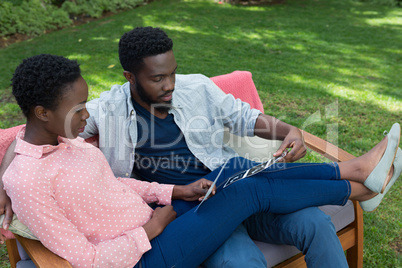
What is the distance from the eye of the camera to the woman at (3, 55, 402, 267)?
1666 millimetres

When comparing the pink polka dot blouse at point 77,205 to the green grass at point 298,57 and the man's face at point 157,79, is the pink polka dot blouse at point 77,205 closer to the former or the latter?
the man's face at point 157,79

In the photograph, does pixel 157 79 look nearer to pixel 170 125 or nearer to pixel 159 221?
pixel 170 125

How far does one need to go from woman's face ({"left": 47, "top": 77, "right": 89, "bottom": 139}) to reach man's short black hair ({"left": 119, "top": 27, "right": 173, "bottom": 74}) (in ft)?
1.82

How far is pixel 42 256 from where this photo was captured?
169cm

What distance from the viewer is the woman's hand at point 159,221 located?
6.34 ft

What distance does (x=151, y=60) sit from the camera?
227 cm

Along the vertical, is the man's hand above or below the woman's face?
below

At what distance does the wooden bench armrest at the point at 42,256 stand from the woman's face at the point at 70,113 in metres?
0.51

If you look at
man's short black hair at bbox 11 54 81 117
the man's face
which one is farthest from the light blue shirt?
man's short black hair at bbox 11 54 81 117

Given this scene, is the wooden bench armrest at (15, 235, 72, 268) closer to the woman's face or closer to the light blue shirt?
the woman's face

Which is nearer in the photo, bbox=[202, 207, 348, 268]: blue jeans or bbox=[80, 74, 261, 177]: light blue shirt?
bbox=[202, 207, 348, 268]: blue jeans

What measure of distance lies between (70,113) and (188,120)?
0.91 m

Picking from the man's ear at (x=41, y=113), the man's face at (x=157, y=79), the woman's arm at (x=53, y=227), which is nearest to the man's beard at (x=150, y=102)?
the man's face at (x=157, y=79)

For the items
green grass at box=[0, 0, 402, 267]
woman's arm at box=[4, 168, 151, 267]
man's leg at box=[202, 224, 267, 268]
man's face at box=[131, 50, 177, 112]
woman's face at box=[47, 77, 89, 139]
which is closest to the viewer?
woman's arm at box=[4, 168, 151, 267]
